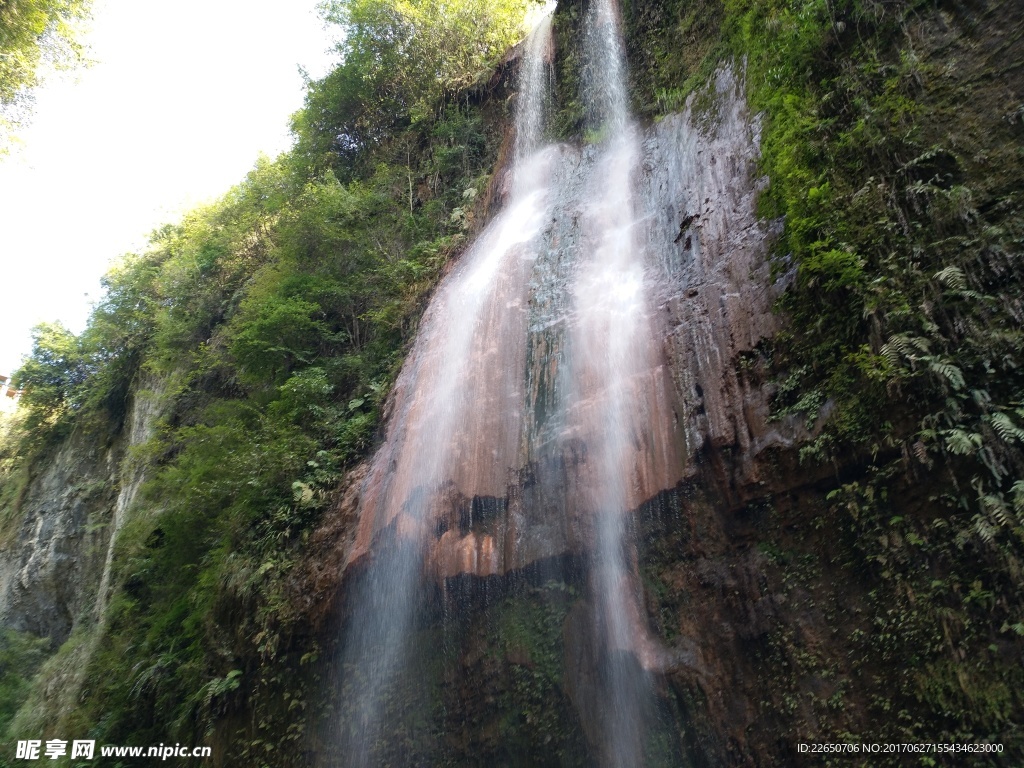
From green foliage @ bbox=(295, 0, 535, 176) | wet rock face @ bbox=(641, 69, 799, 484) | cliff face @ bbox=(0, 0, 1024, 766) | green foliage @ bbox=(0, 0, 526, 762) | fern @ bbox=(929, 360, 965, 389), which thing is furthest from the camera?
green foliage @ bbox=(295, 0, 535, 176)

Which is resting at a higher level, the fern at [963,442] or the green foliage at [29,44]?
the green foliage at [29,44]

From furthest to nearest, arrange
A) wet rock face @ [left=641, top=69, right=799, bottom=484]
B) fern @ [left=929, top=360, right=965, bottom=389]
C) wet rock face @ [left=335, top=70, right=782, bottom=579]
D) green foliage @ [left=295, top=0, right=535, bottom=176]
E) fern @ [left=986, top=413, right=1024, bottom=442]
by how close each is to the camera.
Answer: green foliage @ [left=295, top=0, right=535, bottom=176], wet rock face @ [left=335, top=70, right=782, bottom=579], wet rock face @ [left=641, top=69, right=799, bottom=484], fern @ [left=929, top=360, right=965, bottom=389], fern @ [left=986, top=413, right=1024, bottom=442]

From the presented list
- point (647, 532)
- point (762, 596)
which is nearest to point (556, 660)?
point (647, 532)

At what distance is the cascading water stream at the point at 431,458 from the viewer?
691cm

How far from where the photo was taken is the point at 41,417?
20.4 meters

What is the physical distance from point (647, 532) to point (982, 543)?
8.90ft

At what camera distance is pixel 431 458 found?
7605mm

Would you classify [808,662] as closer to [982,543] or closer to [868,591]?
[868,591]

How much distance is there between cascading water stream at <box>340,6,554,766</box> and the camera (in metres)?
6.91

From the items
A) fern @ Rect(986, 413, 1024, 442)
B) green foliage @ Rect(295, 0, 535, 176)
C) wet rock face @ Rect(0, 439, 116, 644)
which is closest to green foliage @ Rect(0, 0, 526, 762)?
green foliage @ Rect(295, 0, 535, 176)

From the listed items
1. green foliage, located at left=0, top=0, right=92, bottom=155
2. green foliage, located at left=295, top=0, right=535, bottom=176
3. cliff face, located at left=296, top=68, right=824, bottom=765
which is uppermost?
green foliage, located at left=295, top=0, right=535, bottom=176

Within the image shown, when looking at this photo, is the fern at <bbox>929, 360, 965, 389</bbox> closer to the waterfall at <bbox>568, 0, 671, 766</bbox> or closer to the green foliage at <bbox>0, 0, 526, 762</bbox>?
the waterfall at <bbox>568, 0, 671, 766</bbox>

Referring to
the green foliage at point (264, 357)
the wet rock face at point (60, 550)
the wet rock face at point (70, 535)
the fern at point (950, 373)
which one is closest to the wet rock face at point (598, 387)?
the fern at point (950, 373)

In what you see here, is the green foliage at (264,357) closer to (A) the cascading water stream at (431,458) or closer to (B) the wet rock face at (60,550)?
(A) the cascading water stream at (431,458)
